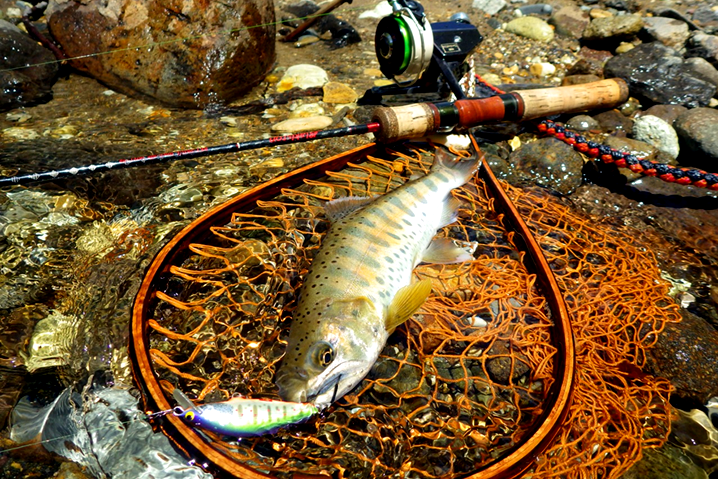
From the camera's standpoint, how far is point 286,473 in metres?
2.38

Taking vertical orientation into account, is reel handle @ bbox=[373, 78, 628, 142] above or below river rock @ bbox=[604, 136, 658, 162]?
above

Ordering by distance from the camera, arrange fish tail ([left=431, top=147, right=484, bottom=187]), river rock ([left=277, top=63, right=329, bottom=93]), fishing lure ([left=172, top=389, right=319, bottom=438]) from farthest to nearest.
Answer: river rock ([left=277, top=63, right=329, bottom=93])
fish tail ([left=431, top=147, right=484, bottom=187])
fishing lure ([left=172, top=389, right=319, bottom=438])

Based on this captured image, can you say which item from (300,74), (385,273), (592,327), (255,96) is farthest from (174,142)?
(592,327)

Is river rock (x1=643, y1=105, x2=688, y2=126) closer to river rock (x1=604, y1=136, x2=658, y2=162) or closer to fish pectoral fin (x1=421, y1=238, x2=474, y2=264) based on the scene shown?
river rock (x1=604, y1=136, x2=658, y2=162)

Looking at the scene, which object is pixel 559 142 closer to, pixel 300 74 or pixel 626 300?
pixel 626 300

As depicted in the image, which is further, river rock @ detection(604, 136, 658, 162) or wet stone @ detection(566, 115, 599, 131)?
wet stone @ detection(566, 115, 599, 131)

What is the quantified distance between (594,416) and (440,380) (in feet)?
3.08

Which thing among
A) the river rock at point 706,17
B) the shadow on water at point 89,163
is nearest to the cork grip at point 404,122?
the shadow on water at point 89,163

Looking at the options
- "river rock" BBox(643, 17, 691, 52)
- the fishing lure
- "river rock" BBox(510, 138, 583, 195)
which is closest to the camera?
the fishing lure

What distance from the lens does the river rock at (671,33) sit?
7551 mm

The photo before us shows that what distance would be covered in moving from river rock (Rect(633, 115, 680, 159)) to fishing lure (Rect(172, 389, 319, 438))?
18.0 ft

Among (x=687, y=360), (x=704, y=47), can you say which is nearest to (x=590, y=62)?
(x=704, y=47)

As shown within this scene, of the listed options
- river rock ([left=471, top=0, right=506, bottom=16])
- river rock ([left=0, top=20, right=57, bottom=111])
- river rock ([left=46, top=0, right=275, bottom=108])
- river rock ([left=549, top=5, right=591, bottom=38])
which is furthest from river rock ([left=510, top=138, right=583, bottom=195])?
river rock ([left=0, top=20, right=57, bottom=111])

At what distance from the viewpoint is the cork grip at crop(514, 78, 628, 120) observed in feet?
15.9
